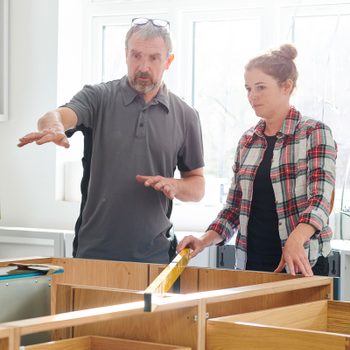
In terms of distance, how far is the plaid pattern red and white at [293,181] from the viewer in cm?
211

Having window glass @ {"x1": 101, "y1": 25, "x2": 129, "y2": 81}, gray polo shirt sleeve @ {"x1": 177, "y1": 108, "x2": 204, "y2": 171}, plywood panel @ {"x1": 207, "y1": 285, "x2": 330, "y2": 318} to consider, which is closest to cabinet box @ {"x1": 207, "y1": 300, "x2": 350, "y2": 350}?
plywood panel @ {"x1": 207, "y1": 285, "x2": 330, "y2": 318}

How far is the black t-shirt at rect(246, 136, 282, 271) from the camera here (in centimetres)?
225

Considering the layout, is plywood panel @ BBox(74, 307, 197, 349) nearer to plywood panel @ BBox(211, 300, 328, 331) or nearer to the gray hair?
plywood panel @ BBox(211, 300, 328, 331)

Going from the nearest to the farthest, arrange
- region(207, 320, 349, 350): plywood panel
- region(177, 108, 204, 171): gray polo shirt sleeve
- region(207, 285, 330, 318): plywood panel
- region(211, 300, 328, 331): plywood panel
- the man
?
1. region(207, 320, 349, 350): plywood panel
2. region(211, 300, 328, 331): plywood panel
3. region(207, 285, 330, 318): plywood panel
4. the man
5. region(177, 108, 204, 171): gray polo shirt sleeve

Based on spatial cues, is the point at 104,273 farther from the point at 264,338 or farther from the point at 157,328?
the point at 264,338

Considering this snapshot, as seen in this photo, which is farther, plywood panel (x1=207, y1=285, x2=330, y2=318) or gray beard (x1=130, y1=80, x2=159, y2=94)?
gray beard (x1=130, y1=80, x2=159, y2=94)

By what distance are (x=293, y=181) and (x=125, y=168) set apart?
53cm

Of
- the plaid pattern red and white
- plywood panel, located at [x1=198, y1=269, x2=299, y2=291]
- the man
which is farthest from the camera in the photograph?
the man

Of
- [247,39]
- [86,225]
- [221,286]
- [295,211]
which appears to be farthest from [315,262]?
[247,39]

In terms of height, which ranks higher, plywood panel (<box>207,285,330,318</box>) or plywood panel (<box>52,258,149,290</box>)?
plywood panel (<box>52,258,149,290</box>)

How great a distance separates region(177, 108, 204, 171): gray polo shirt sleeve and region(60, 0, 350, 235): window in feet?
5.06

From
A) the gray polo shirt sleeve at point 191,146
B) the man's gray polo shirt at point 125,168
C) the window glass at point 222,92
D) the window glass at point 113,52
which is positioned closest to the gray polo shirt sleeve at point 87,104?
the man's gray polo shirt at point 125,168

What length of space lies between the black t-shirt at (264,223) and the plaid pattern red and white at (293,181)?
0.06ft

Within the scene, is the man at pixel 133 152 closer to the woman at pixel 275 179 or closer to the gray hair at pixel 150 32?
the gray hair at pixel 150 32
